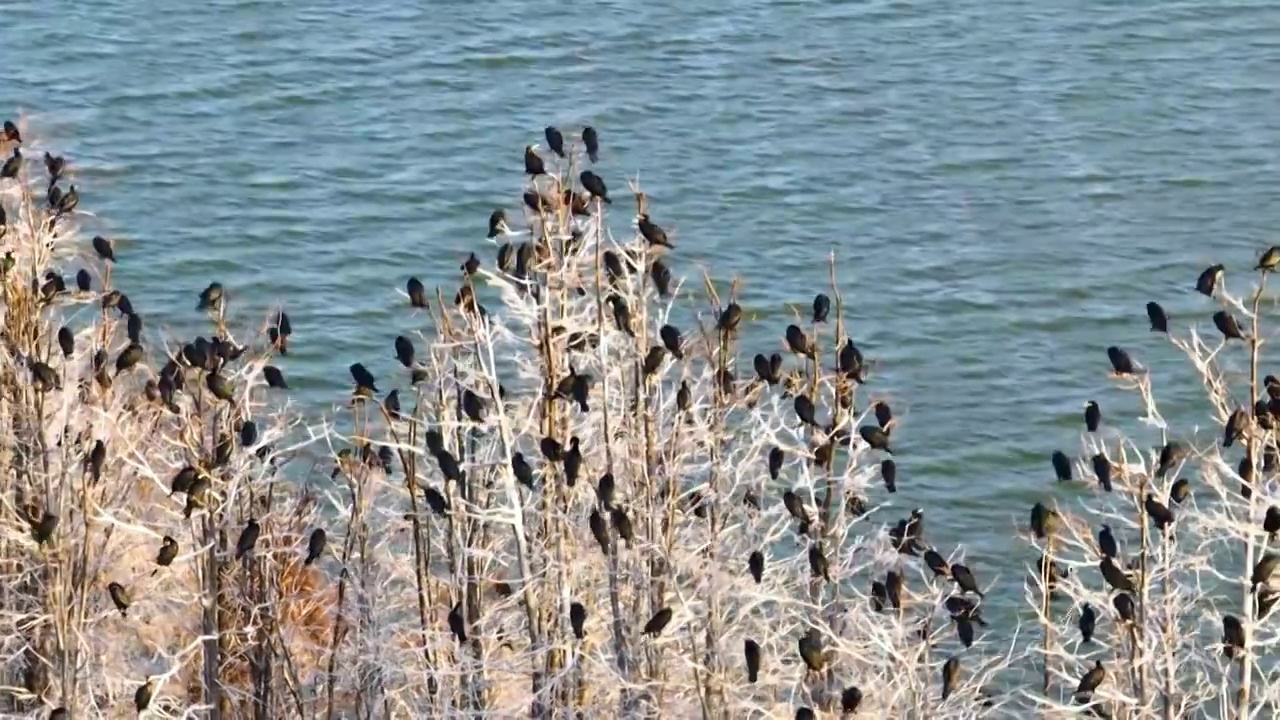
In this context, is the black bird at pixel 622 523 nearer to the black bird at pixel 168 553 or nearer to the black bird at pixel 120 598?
the black bird at pixel 168 553

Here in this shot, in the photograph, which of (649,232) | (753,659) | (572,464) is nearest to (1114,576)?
(753,659)

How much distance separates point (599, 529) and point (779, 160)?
17.9m

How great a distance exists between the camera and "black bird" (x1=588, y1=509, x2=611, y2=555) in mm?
18344

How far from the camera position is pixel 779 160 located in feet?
117

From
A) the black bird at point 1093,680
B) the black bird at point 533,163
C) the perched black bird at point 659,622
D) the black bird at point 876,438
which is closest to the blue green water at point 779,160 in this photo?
the black bird at point 876,438

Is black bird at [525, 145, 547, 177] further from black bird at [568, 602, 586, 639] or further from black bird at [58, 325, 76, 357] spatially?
black bird at [58, 325, 76, 357]

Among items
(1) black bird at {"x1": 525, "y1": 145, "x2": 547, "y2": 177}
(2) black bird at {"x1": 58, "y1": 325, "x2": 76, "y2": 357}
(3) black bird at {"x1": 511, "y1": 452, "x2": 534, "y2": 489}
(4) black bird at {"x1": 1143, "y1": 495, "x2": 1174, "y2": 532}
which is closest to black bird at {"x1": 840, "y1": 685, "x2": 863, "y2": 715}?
(4) black bird at {"x1": 1143, "y1": 495, "x2": 1174, "y2": 532}

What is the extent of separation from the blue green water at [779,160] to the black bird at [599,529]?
8.83 m

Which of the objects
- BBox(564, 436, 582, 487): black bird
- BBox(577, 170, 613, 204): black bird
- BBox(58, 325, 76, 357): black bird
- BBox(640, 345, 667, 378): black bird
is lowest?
BBox(564, 436, 582, 487): black bird

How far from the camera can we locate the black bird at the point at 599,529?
1834cm

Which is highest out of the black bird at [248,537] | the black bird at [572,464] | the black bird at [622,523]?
the black bird at [572,464]

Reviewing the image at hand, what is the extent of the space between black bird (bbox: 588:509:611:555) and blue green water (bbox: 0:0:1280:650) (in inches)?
348

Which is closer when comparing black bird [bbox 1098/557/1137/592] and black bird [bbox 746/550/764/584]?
black bird [bbox 1098/557/1137/592]

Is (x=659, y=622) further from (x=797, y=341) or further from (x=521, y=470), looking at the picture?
(x=797, y=341)
